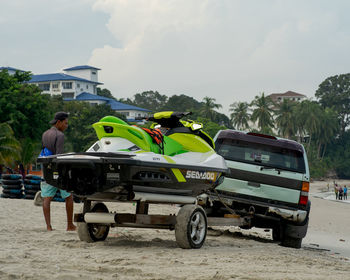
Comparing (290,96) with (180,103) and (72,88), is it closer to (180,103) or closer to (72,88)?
(180,103)

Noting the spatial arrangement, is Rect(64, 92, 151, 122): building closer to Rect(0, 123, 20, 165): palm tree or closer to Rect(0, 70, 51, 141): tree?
Rect(0, 70, 51, 141): tree

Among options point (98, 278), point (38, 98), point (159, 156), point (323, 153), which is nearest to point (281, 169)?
point (159, 156)

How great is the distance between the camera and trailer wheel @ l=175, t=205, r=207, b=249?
7445mm

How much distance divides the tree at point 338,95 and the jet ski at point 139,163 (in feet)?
451

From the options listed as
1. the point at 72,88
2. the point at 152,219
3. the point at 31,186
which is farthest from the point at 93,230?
the point at 72,88

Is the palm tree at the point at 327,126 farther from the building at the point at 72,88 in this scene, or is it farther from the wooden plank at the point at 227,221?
the wooden plank at the point at 227,221

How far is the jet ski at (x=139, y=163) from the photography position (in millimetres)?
6965

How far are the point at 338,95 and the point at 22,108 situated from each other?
4251 inches

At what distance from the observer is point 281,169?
982 centimetres

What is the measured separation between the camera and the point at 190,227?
7.58 m

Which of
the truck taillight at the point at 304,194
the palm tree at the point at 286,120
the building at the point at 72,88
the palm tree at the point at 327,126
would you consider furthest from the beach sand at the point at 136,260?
the palm tree at the point at 327,126

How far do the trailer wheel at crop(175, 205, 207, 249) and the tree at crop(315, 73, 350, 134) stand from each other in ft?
452

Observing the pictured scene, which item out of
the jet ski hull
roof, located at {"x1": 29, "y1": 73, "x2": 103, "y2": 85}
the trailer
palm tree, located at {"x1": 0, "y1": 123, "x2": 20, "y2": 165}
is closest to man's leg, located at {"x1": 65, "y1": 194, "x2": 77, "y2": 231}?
the trailer

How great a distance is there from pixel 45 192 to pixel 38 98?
42.0 m
